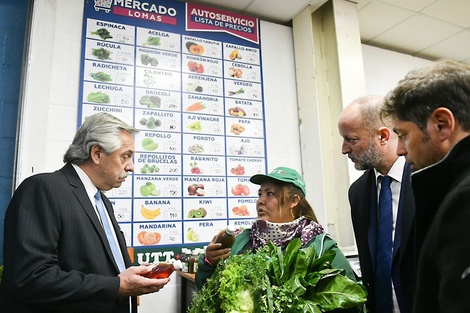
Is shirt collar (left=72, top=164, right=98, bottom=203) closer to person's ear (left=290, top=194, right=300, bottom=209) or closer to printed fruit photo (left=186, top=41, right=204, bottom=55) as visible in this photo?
person's ear (left=290, top=194, right=300, bottom=209)

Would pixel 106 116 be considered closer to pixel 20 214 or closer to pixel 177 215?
pixel 20 214

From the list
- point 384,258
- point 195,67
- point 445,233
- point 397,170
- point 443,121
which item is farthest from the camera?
point 195,67

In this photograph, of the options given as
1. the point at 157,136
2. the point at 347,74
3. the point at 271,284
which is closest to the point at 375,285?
A: the point at 271,284

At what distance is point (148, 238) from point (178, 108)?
97 centimetres

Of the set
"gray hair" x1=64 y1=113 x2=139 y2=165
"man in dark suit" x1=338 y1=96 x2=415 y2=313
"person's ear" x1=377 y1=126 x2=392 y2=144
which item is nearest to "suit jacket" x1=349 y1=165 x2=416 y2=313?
"man in dark suit" x1=338 y1=96 x2=415 y2=313

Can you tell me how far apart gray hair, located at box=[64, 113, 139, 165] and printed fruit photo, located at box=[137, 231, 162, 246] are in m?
1.02

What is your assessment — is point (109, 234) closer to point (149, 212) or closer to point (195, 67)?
point (149, 212)

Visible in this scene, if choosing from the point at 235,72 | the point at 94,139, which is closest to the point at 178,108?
the point at 235,72

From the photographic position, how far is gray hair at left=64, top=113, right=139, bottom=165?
1374 mm

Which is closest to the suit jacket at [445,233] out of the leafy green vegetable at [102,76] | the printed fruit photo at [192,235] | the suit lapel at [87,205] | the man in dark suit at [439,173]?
the man in dark suit at [439,173]

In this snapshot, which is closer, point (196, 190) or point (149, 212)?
point (149, 212)

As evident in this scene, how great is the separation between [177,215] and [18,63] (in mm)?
1470

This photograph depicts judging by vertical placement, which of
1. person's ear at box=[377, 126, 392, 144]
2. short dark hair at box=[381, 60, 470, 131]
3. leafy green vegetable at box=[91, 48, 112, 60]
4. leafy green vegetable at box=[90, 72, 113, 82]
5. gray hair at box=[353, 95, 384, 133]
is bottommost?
short dark hair at box=[381, 60, 470, 131]

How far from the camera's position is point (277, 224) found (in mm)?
1419
